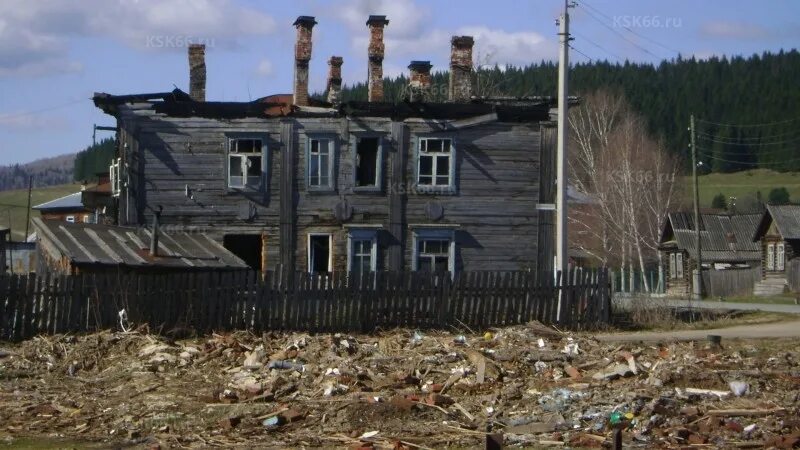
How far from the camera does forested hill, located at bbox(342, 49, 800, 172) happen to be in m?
118

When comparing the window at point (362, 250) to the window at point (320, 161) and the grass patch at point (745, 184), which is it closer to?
the window at point (320, 161)

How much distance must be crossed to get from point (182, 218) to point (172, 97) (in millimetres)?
3329

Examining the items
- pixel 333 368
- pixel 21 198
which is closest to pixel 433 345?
pixel 333 368

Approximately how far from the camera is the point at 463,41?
31.3 m

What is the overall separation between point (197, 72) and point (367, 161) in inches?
217

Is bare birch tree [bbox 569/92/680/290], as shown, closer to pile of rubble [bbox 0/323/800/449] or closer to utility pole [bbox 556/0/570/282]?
utility pole [bbox 556/0/570/282]

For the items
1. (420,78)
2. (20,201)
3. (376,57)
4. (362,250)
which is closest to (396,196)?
(362,250)

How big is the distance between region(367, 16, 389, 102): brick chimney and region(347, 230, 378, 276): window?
13.2 feet

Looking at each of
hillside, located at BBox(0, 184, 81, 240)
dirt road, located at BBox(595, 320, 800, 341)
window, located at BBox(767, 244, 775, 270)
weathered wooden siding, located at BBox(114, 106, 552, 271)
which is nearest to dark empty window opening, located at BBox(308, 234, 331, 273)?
weathered wooden siding, located at BBox(114, 106, 552, 271)

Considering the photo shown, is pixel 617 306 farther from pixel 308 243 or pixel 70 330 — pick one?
pixel 70 330

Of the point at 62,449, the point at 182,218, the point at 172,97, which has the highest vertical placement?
the point at 172,97

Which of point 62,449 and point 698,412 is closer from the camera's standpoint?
point 62,449

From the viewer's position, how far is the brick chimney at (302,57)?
3084cm

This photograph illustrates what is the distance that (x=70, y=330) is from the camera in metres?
20.5
